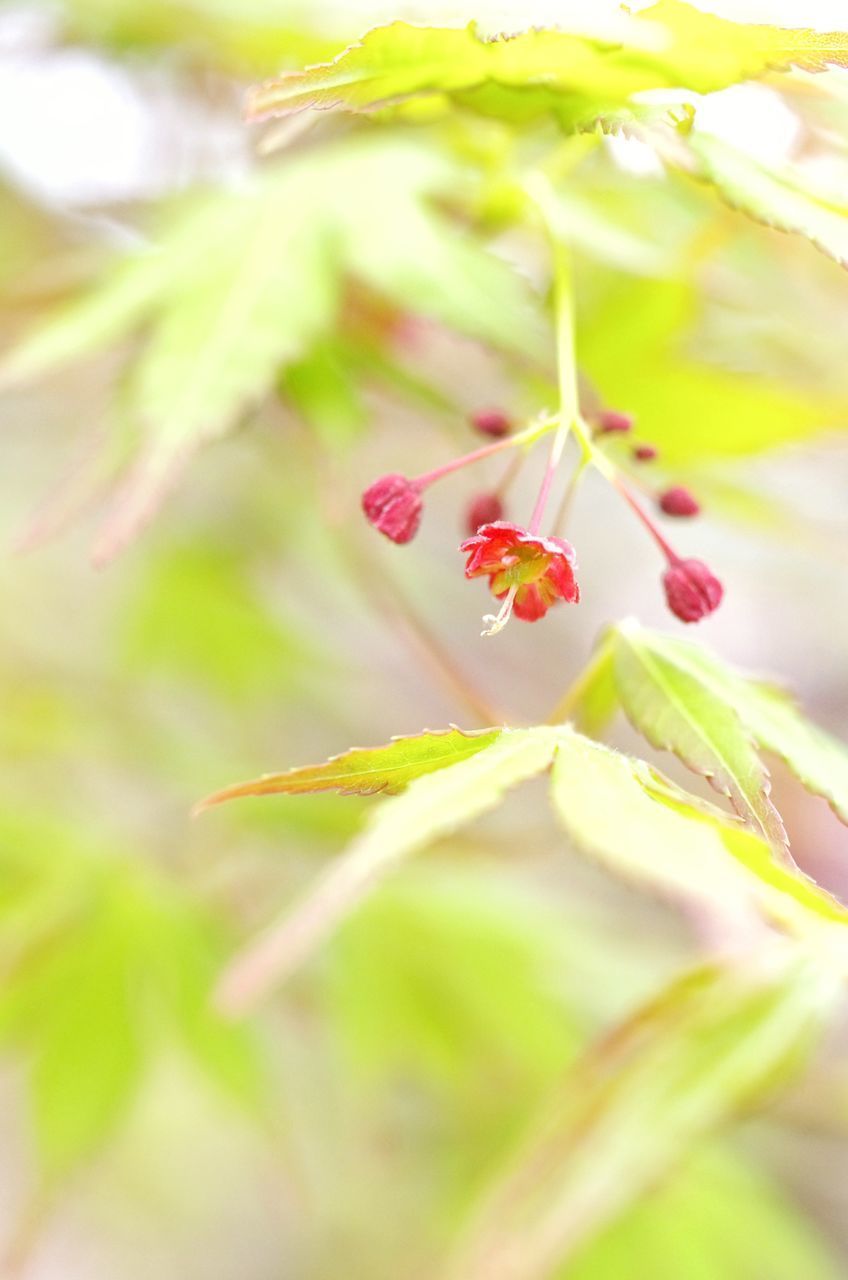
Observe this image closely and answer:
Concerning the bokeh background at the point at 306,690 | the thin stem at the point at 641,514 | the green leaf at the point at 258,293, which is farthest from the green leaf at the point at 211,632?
the thin stem at the point at 641,514

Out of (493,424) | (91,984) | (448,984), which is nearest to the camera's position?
(493,424)

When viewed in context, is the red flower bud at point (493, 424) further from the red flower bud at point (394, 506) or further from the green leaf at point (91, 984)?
the green leaf at point (91, 984)

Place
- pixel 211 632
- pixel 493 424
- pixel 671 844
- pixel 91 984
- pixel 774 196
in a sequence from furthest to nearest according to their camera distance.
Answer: pixel 211 632 < pixel 91 984 < pixel 493 424 < pixel 774 196 < pixel 671 844

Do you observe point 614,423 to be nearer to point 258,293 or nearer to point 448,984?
point 258,293

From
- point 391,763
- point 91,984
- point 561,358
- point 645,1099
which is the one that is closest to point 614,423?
point 561,358

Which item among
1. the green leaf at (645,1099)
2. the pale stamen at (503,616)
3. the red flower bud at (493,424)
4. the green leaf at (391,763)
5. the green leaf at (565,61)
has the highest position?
the green leaf at (565,61)

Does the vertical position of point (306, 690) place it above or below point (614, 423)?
below
